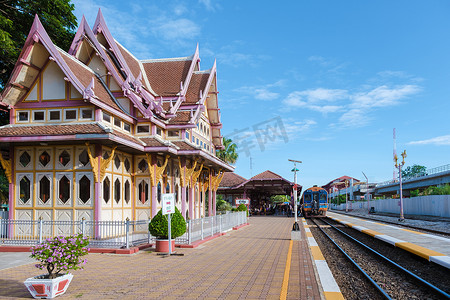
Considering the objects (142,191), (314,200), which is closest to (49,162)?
(142,191)

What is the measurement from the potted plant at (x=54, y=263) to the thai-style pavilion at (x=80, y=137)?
7.42 metres

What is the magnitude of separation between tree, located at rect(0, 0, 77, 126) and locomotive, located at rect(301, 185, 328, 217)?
107 feet

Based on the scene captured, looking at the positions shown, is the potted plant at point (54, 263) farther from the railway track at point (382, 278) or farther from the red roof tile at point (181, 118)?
the red roof tile at point (181, 118)

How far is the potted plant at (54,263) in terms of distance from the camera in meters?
7.73

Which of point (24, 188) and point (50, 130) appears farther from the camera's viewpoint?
point (24, 188)

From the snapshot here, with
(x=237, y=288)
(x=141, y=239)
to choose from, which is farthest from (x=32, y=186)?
(x=237, y=288)

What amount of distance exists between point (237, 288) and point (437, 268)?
8.65 meters

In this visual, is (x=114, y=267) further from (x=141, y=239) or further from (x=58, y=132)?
(x=58, y=132)

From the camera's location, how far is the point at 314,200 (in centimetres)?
4800

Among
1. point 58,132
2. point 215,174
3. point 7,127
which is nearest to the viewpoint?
point 58,132

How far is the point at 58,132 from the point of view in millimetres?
15461

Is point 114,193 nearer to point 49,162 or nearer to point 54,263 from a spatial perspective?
point 49,162

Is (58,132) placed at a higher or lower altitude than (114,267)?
higher

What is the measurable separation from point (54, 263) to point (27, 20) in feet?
71.4
